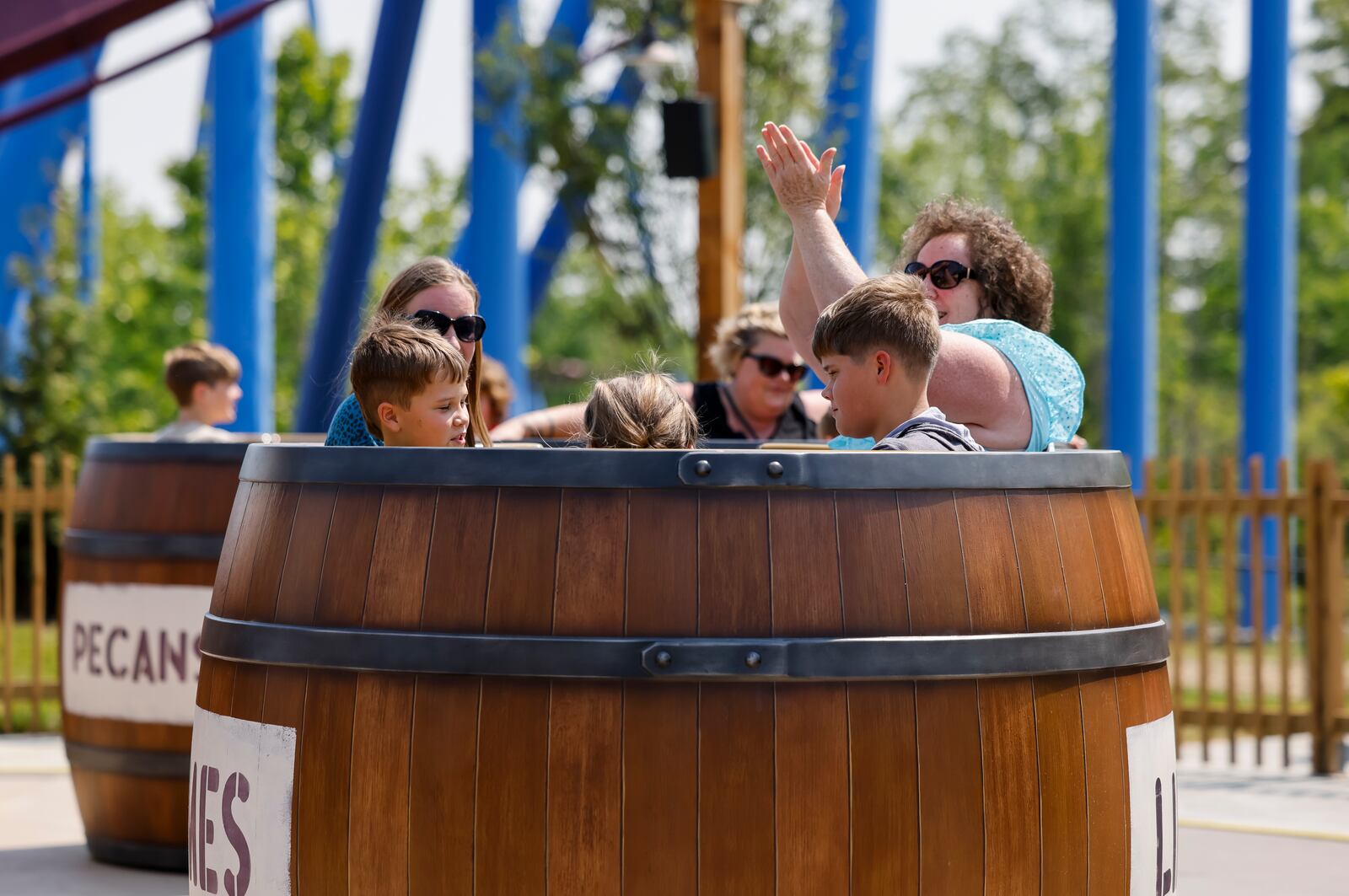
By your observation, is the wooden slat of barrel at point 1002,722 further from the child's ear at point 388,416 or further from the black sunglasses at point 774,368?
the black sunglasses at point 774,368

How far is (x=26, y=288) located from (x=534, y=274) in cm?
478

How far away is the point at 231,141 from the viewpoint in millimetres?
13203

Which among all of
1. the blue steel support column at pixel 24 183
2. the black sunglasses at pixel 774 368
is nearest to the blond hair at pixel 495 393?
the black sunglasses at pixel 774 368

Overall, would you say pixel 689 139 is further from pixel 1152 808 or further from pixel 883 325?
pixel 1152 808

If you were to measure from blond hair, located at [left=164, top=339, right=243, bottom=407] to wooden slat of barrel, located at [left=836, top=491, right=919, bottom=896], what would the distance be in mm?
3655

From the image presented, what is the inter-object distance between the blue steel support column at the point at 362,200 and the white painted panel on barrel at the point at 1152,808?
10641 mm

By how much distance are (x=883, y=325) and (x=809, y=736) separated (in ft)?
2.03

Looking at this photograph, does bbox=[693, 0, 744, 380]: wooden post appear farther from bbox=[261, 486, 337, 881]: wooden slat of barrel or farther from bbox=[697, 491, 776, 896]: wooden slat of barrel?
bbox=[697, 491, 776, 896]: wooden slat of barrel

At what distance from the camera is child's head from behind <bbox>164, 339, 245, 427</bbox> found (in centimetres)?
539

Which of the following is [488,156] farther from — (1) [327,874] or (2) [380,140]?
(1) [327,874]

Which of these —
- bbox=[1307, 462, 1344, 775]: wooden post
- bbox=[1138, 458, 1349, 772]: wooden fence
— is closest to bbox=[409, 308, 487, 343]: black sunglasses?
bbox=[1138, 458, 1349, 772]: wooden fence

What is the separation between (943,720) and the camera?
210 cm

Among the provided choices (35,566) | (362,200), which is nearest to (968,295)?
(35,566)

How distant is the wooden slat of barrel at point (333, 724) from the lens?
2135 millimetres
